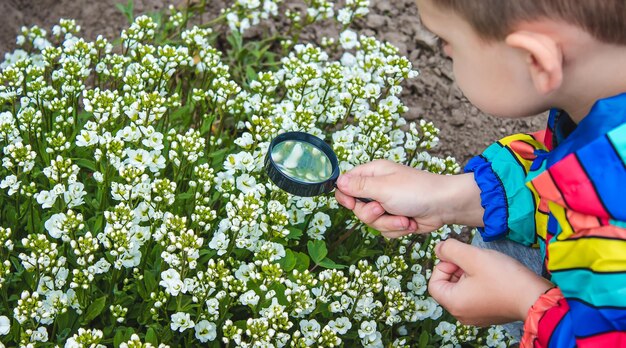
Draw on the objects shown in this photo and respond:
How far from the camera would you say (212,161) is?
3639mm

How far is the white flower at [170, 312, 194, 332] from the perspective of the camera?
2861 mm

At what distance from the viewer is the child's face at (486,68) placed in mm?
2197

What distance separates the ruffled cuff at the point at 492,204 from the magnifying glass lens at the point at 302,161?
0.55 metres

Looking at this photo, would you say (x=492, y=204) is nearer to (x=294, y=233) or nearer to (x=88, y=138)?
(x=294, y=233)

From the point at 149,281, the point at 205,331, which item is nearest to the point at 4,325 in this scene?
the point at 149,281

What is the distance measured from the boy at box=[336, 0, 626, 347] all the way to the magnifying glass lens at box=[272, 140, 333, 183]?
0.63 meters

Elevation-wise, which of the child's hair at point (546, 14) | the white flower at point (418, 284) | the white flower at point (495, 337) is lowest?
the white flower at point (495, 337)

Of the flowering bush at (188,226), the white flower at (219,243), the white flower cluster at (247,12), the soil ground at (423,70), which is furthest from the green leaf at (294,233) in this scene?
the soil ground at (423,70)

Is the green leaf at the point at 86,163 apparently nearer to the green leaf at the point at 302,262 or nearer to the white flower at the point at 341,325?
the green leaf at the point at 302,262

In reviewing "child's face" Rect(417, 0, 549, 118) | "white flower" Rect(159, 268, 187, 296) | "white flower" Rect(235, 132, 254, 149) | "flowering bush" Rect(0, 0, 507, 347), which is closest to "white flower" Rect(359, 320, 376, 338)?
"flowering bush" Rect(0, 0, 507, 347)

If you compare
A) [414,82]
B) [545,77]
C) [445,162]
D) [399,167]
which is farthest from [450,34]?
[414,82]

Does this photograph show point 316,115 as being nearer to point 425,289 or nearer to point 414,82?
point 425,289

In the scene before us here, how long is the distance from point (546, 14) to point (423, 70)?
2.98 m

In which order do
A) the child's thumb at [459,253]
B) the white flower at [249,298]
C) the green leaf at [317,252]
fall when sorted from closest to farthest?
the child's thumb at [459,253] < the white flower at [249,298] < the green leaf at [317,252]
